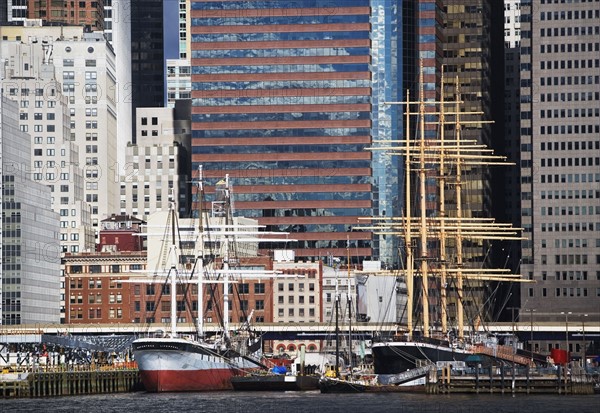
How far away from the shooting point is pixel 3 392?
620 ft

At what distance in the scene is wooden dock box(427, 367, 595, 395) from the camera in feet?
597

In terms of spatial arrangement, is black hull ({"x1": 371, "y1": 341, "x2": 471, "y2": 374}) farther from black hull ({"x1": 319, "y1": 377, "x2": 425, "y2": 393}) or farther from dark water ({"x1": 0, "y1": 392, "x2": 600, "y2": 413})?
dark water ({"x1": 0, "y1": 392, "x2": 600, "y2": 413})

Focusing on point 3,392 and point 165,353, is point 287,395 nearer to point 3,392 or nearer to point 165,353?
point 165,353

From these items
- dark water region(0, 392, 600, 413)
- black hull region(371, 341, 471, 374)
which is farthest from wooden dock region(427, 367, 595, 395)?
black hull region(371, 341, 471, 374)

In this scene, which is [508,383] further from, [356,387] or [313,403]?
[313,403]

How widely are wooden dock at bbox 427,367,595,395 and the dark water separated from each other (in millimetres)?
3617

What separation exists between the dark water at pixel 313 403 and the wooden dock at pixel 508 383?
3.62 metres

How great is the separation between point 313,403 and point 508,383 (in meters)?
23.9

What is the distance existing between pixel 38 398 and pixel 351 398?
33316mm

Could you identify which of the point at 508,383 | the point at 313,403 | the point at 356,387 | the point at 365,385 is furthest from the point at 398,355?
the point at 313,403

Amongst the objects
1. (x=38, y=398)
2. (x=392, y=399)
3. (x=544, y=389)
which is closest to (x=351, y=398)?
(x=392, y=399)

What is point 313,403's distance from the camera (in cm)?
17062

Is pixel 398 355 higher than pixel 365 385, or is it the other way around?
pixel 398 355

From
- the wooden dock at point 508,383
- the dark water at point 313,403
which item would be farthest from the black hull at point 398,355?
the wooden dock at point 508,383
